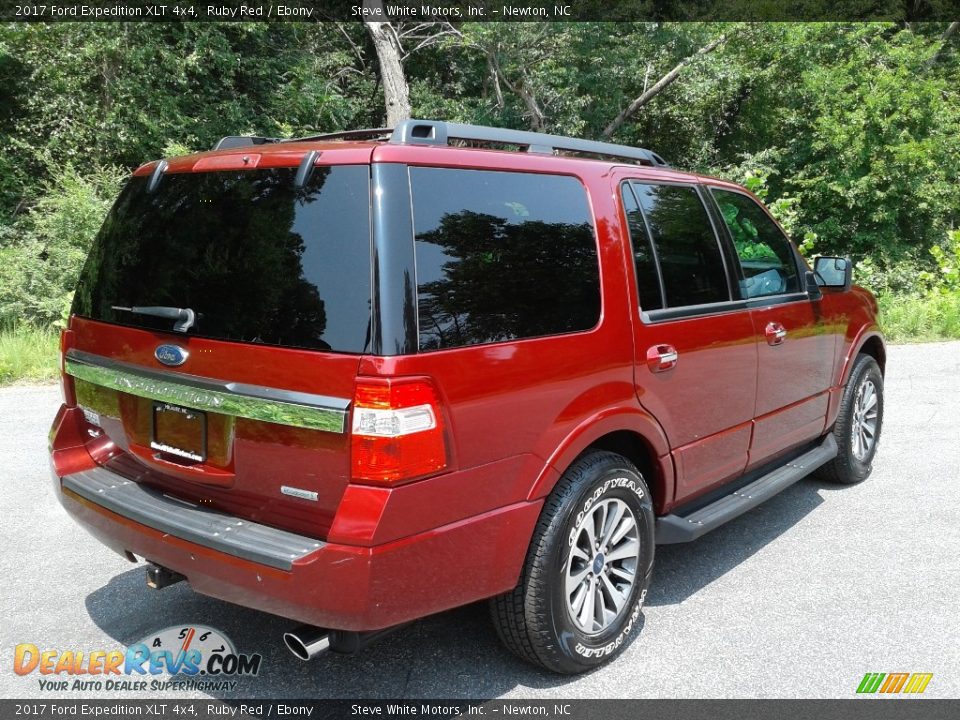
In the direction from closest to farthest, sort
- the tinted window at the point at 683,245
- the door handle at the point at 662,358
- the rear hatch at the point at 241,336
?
the rear hatch at the point at 241,336, the door handle at the point at 662,358, the tinted window at the point at 683,245

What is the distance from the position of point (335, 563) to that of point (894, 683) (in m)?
2.20

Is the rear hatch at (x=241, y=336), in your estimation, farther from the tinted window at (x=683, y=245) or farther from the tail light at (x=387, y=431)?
the tinted window at (x=683, y=245)

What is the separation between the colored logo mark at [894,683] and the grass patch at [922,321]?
386 inches

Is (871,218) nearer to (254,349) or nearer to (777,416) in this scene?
(777,416)

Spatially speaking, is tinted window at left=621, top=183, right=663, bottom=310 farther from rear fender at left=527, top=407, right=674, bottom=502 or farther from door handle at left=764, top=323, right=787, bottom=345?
door handle at left=764, top=323, right=787, bottom=345

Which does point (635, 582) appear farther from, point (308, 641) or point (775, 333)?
point (775, 333)

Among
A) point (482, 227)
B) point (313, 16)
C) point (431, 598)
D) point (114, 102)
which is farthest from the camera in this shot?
point (313, 16)

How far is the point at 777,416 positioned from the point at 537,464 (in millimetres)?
2067

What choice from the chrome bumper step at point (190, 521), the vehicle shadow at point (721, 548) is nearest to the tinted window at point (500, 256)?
the chrome bumper step at point (190, 521)

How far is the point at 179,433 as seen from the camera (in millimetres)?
2924

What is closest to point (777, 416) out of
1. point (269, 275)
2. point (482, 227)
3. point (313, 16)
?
point (482, 227)

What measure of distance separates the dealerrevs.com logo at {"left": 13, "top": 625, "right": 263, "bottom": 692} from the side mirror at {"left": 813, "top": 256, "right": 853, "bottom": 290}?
3693 mm

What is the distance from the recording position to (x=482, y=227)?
2.86 metres

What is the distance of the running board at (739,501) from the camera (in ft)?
11.8
